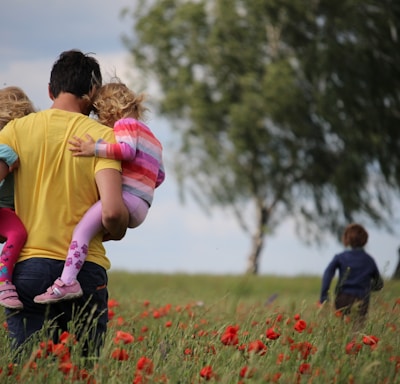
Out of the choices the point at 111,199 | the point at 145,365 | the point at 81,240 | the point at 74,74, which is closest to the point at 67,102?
the point at 74,74

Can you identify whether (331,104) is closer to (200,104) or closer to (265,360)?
(200,104)

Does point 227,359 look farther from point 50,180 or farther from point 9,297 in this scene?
point 50,180

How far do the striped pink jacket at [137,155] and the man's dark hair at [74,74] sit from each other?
290mm

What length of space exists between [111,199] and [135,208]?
240 mm

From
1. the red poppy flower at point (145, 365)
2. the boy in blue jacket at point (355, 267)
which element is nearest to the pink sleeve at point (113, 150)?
the red poppy flower at point (145, 365)

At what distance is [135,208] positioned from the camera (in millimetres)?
4438

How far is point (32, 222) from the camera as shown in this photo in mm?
4363

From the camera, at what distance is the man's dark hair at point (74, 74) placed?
14.6 ft

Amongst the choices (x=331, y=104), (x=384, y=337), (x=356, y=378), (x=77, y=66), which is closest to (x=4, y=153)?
(x=77, y=66)

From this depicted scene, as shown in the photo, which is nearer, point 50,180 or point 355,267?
point 50,180

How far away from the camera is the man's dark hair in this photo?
175 inches

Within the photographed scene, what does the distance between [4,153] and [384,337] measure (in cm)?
277

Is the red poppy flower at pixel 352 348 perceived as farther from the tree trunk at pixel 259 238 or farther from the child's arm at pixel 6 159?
the tree trunk at pixel 259 238

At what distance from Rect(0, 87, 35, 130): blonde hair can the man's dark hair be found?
1.36 ft
